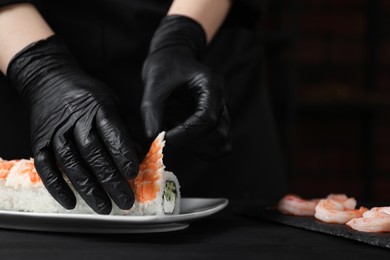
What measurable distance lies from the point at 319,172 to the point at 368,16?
1.03 m

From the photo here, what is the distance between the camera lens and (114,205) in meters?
1.20

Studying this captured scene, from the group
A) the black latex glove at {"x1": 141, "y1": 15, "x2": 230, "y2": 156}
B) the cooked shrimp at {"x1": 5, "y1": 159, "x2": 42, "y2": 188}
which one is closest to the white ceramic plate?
the cooked shrimp at {"x1": 5, "y1": 159, "x2": 42, "y2": 188}

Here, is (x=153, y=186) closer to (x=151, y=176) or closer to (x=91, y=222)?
(x=151, y=176)

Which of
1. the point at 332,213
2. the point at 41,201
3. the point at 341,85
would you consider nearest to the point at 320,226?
the point at 332,213

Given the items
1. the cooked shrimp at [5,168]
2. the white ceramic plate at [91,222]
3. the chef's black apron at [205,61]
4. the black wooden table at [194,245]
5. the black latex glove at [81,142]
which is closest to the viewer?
the black wooden table at [194,245]

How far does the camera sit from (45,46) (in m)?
1.46

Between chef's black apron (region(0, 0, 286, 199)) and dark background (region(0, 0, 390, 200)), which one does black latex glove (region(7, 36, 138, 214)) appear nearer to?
chef's black apron (region(0, 0, 286, 199))

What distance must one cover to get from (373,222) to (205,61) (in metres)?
0.96

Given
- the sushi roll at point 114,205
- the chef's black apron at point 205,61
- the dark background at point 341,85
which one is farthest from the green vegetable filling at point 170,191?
the dark background at point 341,85

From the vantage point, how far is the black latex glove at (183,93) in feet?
4.42

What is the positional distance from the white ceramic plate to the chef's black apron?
0.60m

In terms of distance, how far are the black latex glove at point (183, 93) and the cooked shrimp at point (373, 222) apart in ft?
1.22

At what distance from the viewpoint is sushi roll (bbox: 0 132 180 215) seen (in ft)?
3.90

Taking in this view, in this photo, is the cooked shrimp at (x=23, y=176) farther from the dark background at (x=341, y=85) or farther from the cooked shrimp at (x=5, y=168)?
the dark background at (x=341, y=85)
